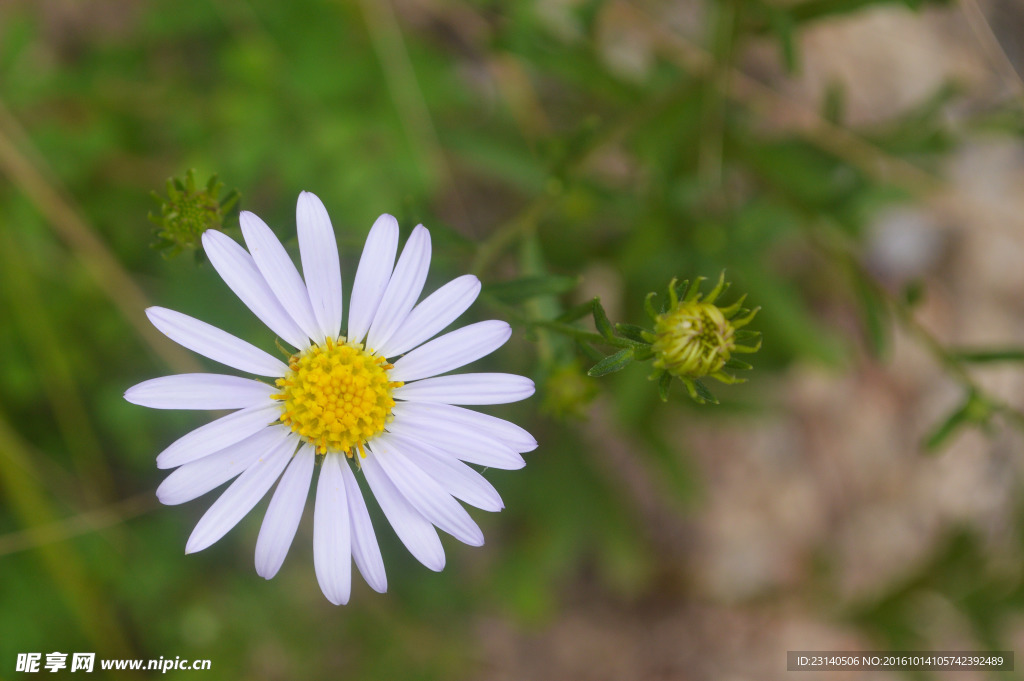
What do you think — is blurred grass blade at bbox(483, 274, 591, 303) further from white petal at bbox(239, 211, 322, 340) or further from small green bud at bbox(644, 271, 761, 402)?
white petal at bbox(239, 211, 322, 340)

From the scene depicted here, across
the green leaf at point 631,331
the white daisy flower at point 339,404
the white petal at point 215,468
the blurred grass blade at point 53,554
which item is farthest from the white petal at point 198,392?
the blurred grass blade at point 53,554

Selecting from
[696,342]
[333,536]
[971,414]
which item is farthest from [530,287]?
[971,414]

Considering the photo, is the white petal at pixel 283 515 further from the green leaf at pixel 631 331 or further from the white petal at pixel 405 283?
the green leaf at pixel 631 331

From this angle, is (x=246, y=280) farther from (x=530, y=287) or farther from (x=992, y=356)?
(x=992, y=356)

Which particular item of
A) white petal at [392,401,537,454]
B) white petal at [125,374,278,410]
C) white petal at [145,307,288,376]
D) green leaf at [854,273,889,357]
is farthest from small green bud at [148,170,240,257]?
green leaf at [854,273,889,357]

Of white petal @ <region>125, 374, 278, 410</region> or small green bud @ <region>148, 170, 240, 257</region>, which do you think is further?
small green bud @ <region>148, 170, 240, 257</region>

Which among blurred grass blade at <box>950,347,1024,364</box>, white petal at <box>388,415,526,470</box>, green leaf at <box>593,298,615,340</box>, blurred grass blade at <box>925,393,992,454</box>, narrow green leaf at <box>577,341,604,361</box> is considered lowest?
white petal at <box>388,415,526,470</box>
